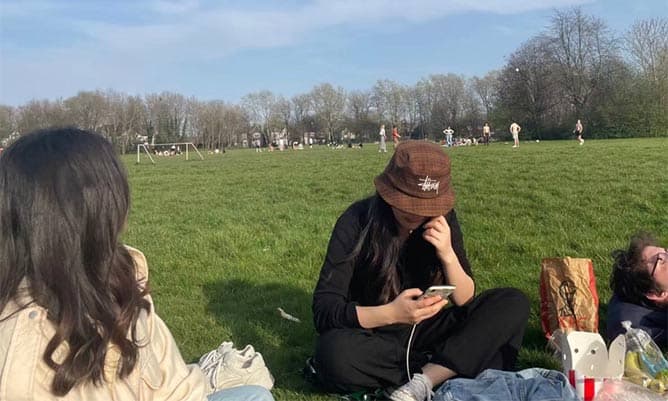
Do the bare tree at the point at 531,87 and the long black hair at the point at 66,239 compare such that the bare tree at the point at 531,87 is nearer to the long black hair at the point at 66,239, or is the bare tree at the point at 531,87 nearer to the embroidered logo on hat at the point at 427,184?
the embroidered logo on hat at the point at 427,184

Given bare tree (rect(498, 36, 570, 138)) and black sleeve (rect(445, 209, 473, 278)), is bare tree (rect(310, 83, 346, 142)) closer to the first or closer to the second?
bare tree (rect(498, 36, 570, 138))

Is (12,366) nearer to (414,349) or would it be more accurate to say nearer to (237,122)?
(414,349)

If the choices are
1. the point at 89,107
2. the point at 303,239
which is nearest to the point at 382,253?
the point at 303,239

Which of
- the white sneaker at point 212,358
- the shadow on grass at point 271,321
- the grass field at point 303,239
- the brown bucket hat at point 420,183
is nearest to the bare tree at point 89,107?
the grass field at point 303,239

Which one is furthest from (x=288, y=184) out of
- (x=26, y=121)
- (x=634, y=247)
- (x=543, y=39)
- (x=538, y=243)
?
(x=543, y=39)

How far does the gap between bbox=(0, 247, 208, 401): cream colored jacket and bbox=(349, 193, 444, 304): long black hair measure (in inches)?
62.3

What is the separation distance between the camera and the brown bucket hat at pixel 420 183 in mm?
3145

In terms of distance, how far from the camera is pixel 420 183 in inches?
123

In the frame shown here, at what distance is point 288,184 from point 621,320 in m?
10.3

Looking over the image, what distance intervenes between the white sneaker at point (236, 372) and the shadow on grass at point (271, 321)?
22 cm

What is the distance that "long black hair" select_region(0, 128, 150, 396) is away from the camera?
1.59 metres

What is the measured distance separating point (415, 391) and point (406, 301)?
0.43 meters

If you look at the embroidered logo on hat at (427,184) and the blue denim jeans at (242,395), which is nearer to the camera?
the blue denim jeans at (242,395)

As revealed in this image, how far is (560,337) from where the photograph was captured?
3631 mm
